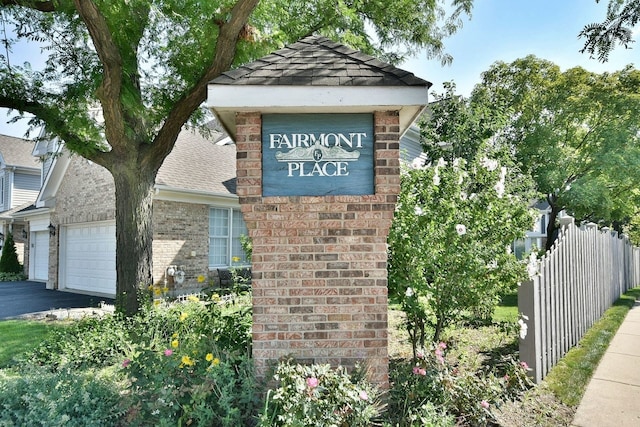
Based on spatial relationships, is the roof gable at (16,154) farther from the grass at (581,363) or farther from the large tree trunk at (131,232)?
the grass at (581,363)

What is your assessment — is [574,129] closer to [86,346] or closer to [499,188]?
[499,188]

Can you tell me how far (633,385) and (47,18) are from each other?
11163 millimetres

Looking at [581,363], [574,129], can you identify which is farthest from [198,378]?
[574,129]

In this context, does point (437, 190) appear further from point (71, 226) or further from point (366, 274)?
point (71, 226)

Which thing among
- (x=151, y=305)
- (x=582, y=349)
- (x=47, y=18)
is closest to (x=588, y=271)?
(x=582, y=349)

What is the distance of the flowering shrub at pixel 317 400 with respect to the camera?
3020 mm

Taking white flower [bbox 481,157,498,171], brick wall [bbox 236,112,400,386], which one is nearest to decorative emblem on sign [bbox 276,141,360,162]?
brick wall [bbox 236,112,400,386]

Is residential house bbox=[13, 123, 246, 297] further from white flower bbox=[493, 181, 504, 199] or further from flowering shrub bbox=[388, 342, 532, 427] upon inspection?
flowering shrub bbox=[388, 342, 532, 427]

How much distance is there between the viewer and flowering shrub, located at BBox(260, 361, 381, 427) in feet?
9.91

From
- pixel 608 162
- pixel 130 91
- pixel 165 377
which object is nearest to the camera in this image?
pixel 165 377

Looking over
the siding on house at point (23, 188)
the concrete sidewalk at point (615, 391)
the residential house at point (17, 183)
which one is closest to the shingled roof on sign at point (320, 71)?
the concrete sidewalk at point (615, 391)

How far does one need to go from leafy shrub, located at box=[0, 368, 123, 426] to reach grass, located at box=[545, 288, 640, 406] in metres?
4.45

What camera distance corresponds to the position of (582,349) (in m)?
6.02

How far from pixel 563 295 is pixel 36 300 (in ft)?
46.6
